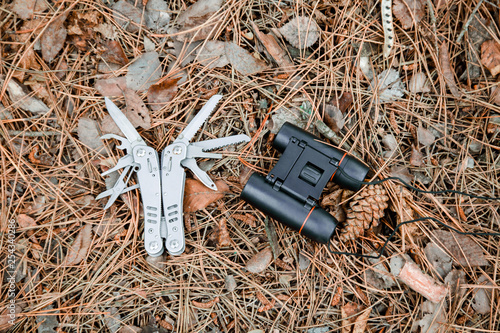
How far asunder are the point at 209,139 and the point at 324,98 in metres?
Result: 0.98

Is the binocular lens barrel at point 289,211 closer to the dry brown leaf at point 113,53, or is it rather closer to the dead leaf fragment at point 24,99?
the dry brown leaf at point 113,53

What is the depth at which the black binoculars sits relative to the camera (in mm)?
2227

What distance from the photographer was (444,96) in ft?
8.29

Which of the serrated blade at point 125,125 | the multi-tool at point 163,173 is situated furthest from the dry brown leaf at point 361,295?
the serrated blade at point 125,125

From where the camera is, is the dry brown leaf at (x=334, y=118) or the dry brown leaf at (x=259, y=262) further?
the dry brown leaf at (x=334, y=118)

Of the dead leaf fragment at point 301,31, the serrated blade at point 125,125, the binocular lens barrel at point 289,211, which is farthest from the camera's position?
the dead leaf fragment at point 301,31

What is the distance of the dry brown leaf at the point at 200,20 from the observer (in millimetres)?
2486

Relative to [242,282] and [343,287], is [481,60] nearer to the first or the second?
[343,287]

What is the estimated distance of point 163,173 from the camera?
2.38 metres

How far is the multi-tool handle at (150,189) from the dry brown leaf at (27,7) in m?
1.35

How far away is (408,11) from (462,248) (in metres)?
1.89

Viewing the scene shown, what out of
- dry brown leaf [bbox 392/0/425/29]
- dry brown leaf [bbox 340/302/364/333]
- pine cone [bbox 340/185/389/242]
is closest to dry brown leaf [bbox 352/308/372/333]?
dry brown leaf [bbox 340/302/364/333]

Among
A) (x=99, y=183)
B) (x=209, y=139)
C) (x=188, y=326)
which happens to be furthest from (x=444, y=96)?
(x=99, y=183)

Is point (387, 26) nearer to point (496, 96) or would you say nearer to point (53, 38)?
point (496, 96)
